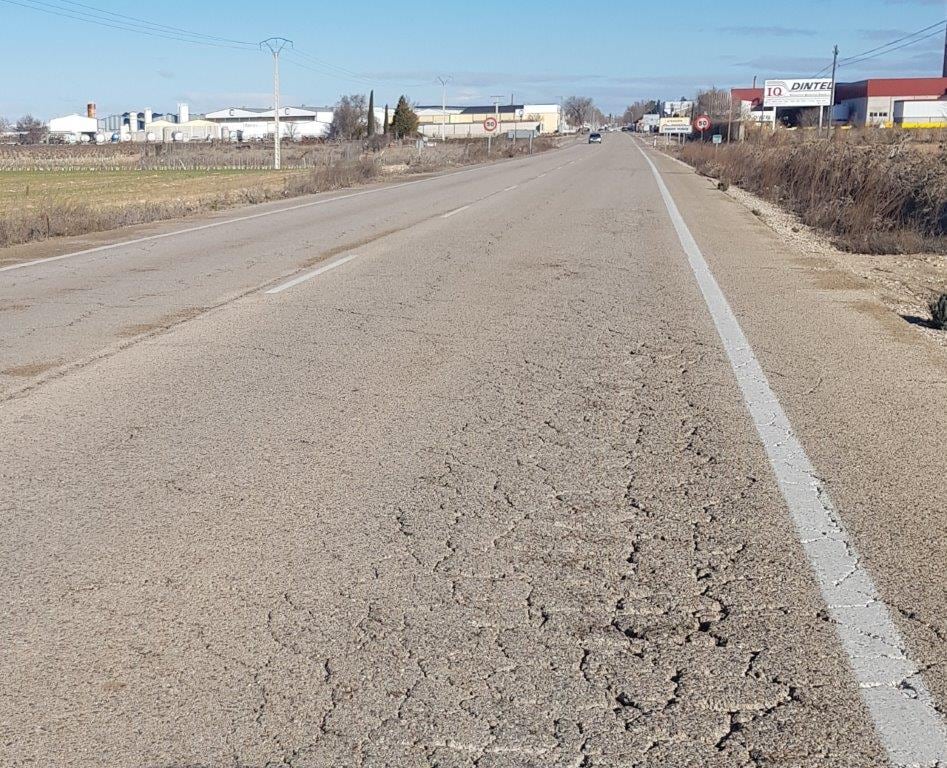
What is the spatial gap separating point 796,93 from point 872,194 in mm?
108385

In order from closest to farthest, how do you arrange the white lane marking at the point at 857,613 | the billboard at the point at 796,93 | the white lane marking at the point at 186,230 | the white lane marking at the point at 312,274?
the white lane marking at the point at 857,613 < the white lane marking at the point at 312,274 < the white lane marking at the point at 186,230 < the billboard at the point at 796,93

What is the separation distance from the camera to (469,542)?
470cm

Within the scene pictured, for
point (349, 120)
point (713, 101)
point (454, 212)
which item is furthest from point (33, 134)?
point (454, 212)

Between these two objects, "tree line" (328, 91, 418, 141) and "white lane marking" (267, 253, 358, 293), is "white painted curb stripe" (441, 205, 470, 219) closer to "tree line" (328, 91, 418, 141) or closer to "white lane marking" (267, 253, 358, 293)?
"white lane marking" (267, 253, 358, 293)

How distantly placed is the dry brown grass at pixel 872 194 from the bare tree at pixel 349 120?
114809mm

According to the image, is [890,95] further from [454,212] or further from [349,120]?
[454,212]

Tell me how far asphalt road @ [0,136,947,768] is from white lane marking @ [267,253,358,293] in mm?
1939

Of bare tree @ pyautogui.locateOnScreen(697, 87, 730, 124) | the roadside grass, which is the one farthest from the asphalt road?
bare tree @ pyautogui.locateOnScreen(697, 87, 730, 124)

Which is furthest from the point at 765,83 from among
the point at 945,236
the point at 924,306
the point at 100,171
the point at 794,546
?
the point at 794,546

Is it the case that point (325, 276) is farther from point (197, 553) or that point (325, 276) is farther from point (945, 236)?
point (945, 236)

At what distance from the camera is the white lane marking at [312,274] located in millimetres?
12172

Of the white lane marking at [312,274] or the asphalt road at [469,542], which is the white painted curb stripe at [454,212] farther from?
the asphalt road at [469,542]

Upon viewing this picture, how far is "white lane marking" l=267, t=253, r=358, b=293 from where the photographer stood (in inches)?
479

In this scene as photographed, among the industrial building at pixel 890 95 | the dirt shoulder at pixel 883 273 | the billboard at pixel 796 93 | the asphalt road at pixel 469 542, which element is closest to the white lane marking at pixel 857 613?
the asphalt road at pixel 469 542
